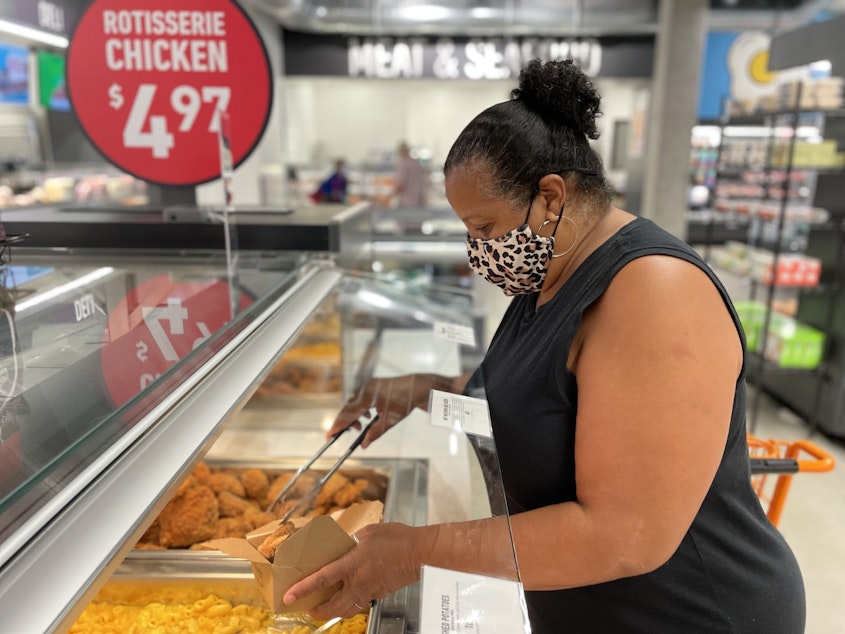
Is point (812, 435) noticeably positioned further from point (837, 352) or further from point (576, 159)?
point (576, 159)

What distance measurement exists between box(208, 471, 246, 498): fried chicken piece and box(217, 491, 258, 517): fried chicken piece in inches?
1.7

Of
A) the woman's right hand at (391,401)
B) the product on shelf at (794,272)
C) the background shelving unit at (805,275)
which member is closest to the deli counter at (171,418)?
the woman's right hand at (391,401)

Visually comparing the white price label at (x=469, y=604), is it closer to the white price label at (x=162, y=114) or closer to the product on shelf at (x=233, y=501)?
the product on shelf at (x=233, y=501)

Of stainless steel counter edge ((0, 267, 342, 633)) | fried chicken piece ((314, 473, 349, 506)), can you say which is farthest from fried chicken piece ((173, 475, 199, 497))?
stainless steel counter edge ((0, 267, 342, 633))

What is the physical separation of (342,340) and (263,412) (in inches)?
18.4

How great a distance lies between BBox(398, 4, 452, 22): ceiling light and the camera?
7.12m

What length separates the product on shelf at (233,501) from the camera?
5.50 ft

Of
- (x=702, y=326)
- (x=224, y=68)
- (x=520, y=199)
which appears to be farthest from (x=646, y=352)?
(x=224, y=68)

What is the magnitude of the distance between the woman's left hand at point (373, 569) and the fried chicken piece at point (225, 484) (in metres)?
1.02

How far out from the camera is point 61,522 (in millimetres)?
709

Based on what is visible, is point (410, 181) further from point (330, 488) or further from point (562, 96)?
point (562, 96)

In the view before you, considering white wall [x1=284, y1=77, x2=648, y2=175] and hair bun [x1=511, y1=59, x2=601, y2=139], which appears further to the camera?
white wall [x1=284, y1=77, x2=648, y2=175]

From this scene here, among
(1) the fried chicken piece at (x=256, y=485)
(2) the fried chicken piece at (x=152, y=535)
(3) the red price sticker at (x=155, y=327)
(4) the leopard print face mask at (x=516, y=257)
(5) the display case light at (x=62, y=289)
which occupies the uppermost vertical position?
(4) the leopard print face mask at (x=516, y=257)

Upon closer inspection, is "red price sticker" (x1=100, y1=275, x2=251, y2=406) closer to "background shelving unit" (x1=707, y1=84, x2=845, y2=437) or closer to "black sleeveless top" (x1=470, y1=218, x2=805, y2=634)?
"black sleeveless top" (x1=470, y1=218, x2=805, y2=634)
